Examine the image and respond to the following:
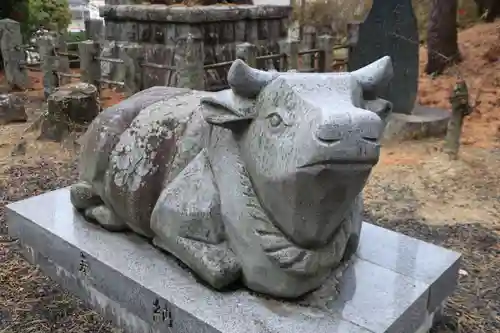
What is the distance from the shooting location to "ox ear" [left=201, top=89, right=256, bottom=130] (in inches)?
94.7

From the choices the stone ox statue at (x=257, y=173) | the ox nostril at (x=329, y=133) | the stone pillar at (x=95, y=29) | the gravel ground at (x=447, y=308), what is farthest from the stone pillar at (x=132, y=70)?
the ox nostril at (x=329, y=133)

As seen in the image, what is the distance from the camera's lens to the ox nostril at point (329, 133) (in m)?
2.04

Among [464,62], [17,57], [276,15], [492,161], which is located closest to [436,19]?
[464,62]

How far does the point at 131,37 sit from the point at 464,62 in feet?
19.8

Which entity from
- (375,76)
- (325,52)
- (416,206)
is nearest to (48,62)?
(325,52)

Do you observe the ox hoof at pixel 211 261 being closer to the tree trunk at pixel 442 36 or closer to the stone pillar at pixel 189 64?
the stone pillar at pixel 189 64

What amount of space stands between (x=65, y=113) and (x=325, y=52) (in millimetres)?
4510

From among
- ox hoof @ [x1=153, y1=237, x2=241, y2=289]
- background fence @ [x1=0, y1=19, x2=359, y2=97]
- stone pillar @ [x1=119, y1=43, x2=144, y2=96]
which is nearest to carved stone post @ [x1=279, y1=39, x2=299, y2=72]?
background fence @ [x1=0, y1=19, x2=359, y2=97]

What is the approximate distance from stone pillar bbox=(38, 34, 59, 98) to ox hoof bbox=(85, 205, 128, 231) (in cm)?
570

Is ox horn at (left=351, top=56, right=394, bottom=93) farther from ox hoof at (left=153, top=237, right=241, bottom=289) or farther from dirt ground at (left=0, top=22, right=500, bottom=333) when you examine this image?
dirt ground at (left=0, top=22, right=500, bottom=333)

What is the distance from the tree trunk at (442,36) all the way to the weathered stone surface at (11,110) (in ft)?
22.3

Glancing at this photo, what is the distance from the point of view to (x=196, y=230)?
260 centimetres

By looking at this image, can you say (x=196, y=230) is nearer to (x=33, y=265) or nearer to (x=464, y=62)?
(x=33, y=265)

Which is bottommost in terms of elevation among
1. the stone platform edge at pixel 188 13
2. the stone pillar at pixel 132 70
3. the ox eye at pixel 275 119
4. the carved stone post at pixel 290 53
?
the stone pillar at pixel 132 70
